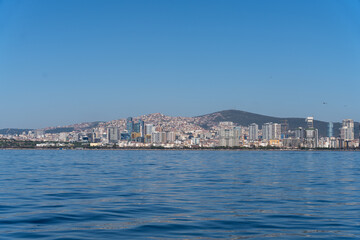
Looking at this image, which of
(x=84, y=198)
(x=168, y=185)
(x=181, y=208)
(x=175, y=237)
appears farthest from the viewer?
(x=168, y=185)

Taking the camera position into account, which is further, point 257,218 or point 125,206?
point 125,206

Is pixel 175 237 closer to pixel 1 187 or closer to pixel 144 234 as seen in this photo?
pixel 144 234

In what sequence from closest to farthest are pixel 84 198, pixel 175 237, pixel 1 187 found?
pixel 175 237 → pixel 84 198 → pixel 1 187

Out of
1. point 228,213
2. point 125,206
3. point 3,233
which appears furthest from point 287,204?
point 3,233

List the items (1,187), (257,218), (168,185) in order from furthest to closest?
1. (168,185)
2. (1,187)
3. (257,218)

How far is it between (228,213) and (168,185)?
38.1ft

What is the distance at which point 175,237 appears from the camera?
1420cm

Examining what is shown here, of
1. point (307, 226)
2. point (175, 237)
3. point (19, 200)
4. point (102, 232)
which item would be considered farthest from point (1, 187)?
point (307, 226)

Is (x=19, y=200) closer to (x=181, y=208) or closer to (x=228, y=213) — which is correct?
(x=181, y=208)

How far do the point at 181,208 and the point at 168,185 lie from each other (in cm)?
1003

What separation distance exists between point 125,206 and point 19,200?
5510mm

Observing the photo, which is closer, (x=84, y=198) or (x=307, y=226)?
(x=307, y=226)

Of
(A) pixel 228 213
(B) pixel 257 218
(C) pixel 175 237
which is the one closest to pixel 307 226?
(B) pixel 257 218

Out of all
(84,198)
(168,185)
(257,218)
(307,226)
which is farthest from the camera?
(168,185)
